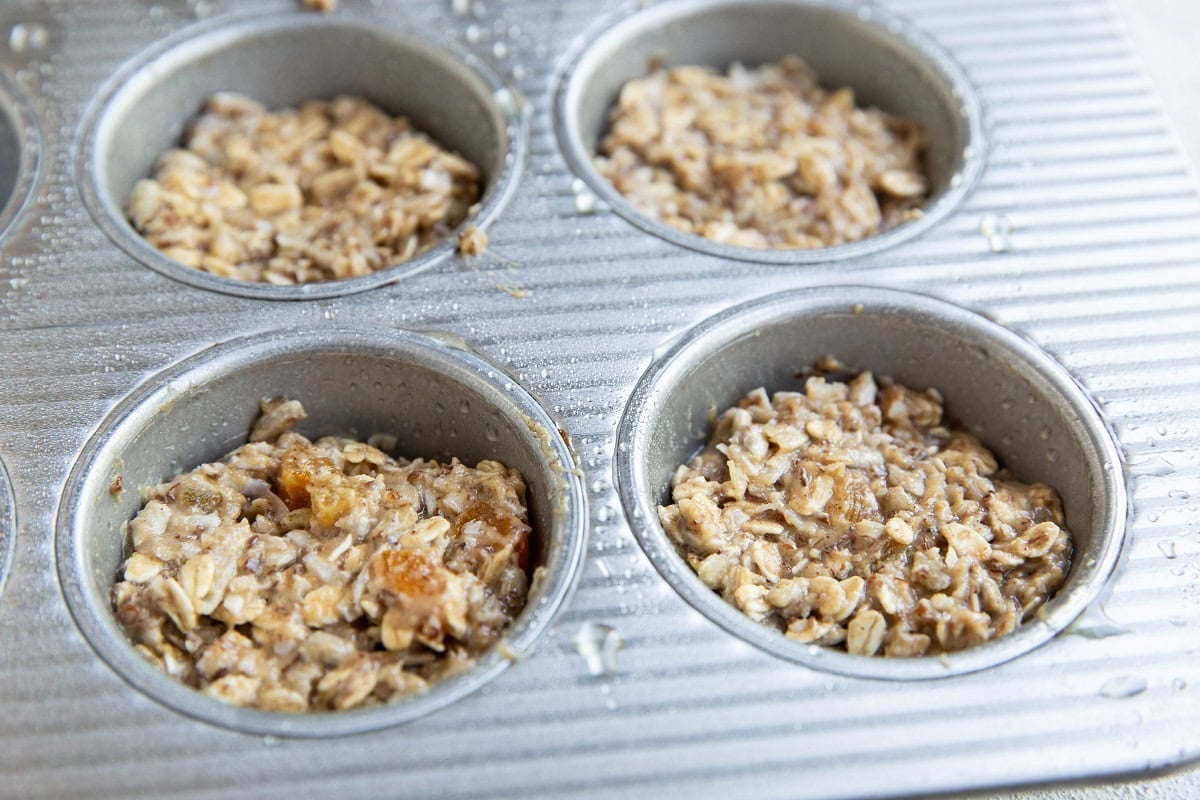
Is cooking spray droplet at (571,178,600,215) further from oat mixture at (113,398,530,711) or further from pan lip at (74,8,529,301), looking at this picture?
oat mixture at (113,398,530,711)

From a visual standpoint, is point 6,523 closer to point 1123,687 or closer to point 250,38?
point 250,38

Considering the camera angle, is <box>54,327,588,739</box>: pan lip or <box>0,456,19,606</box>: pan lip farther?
<box>0,456,19,606</box>: pan lip

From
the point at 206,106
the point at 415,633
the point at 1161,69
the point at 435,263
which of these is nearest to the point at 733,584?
the point at 415,633

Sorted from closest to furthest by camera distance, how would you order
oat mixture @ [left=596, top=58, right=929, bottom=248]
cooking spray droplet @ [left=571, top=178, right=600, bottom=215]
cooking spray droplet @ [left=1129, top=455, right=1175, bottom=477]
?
cooking spray droplet @ [left=1129, top=455, right=1175, bottom=477], cooking spray droplet @ [left=571, top=178, right=600, bottom=215], oat mixture @ [left=596, top=58, right=929, bottom=248]

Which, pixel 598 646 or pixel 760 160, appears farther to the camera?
pixel 760 160

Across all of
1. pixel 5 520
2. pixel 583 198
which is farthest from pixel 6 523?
pixel 583 198

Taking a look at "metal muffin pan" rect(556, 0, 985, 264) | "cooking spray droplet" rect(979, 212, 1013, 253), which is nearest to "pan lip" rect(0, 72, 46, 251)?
"metal muffin pan" rect(556, 0, 985, 264)
